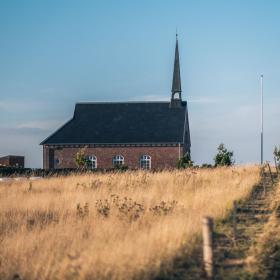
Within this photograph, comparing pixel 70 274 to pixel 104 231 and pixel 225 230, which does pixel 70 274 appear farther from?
pixel 225 230

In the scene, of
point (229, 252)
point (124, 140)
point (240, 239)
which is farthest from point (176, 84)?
point (229, 252)

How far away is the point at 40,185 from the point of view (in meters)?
20.0

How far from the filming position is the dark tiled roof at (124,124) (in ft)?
169

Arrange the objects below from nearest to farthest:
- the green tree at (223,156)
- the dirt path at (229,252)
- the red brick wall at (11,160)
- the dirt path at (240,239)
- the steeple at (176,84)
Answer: the dirt path at (229,252) → the dirt path at (240,239) → the green tree at (223,156) → the steeple at (176,84) → the red brick wall at (11,160)

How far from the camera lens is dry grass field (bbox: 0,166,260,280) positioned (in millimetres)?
7305

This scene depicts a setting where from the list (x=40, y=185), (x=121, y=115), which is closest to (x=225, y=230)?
(x=40, y=185)

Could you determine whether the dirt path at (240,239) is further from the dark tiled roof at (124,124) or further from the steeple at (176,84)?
the steeple at (176,84)

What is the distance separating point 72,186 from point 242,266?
11.0 m

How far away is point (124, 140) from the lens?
5156cm

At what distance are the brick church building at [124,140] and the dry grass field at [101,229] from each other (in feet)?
107

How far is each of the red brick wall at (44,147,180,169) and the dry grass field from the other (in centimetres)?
3248

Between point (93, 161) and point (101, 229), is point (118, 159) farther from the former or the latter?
point (101, 229)

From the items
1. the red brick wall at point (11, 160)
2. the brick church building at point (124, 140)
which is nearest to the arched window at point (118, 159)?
the brick church building at point (124, 140)

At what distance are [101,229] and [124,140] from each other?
4182 centimetres
